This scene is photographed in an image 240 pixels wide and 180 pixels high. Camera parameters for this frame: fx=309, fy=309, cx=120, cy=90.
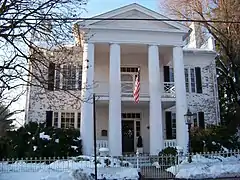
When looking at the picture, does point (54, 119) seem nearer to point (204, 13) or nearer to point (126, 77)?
point (126, 77)

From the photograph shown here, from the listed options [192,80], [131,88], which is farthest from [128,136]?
[192,80]

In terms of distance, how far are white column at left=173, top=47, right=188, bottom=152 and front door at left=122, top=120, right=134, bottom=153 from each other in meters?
4.06

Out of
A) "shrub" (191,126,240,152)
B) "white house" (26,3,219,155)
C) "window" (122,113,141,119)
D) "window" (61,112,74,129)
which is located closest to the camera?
"white house" (26,3,219,155)

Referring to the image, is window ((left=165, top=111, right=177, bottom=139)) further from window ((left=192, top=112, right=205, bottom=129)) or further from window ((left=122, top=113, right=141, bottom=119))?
window ((left=122, top=113, right=141, bottom=119))

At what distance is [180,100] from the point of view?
62.2 ft

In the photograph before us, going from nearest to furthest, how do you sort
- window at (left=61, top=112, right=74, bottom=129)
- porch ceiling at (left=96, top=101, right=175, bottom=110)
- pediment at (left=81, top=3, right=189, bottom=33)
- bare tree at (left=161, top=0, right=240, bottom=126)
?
pediment at (left=81, top=3, right=189, bottom=33) < porch ceiling at (left=96, top=101, right=175, bottom=110) < window at (left=61, top=112, right=74, bottom=129) < bare tree at (left=161, top=0, right=240, bottom=126)

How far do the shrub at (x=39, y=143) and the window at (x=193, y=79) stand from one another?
10.3 metres

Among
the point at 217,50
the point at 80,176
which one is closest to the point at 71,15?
the point at 80,176

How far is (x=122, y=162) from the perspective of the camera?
14469 millimetres

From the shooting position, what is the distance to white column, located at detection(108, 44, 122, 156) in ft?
57.8

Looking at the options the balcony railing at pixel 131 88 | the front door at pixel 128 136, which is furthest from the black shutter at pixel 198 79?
the front door at pixel 128 136

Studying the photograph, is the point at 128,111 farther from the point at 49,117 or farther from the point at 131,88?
the point at 49,117

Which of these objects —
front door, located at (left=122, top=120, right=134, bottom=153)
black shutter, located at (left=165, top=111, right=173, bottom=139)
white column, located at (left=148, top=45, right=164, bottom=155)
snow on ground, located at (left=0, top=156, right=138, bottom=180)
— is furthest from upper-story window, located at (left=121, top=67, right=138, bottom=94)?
snow on ground, located at (left=0, top=156, right=138, bottom=180)

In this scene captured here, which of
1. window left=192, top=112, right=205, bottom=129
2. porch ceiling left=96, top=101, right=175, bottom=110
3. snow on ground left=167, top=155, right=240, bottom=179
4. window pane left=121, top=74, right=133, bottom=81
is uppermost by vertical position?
window pane left=121, top=74, right=133, bottom=81
